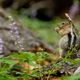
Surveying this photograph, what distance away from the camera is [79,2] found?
14.0m

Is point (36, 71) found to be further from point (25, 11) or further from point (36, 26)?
point (25, 11)

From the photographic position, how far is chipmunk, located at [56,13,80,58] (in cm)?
398

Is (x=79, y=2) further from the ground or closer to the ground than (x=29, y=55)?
further from the ground

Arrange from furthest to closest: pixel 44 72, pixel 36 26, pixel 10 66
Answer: pixel 36 26 < pixel 10 66 < pixel 44 72

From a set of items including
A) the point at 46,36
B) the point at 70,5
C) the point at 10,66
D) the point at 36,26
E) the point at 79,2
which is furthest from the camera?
the point at 70,5

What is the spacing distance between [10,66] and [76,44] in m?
0.65

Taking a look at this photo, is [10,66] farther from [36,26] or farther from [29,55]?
[36,26]

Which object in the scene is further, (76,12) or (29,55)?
(76,12)

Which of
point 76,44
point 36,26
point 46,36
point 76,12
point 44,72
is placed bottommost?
point 44,72

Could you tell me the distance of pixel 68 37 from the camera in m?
4.08

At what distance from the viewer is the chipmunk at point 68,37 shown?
398cm

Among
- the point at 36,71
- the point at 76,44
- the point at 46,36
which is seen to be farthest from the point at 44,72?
the point at 46,36

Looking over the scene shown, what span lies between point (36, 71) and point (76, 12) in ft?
34.7

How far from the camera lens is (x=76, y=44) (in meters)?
3.97
